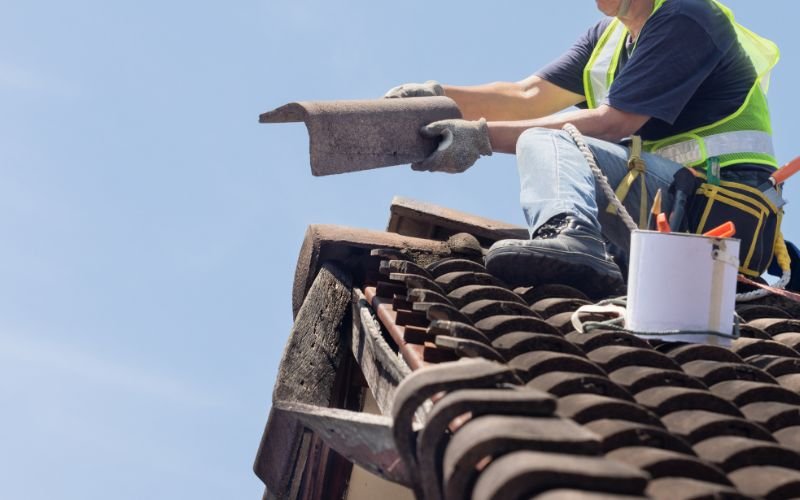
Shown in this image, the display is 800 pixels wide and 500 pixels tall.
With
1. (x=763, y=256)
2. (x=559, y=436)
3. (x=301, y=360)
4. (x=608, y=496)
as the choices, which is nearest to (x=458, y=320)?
(x=301, y=360)

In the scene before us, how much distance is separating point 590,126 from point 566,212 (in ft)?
2.49

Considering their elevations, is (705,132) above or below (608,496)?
above

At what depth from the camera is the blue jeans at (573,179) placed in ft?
14.6

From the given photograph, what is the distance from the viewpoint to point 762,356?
383cm

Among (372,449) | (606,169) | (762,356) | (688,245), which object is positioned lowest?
(372,449)

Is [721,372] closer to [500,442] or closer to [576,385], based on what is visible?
[576,385]

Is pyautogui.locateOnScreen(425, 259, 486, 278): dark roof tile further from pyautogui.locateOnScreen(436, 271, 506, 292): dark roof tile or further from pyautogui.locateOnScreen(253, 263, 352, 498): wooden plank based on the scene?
pyautogui.locateOnScreen(253, 263, 352, 498): wooden plank

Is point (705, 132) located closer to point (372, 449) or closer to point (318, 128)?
point (318, 128)

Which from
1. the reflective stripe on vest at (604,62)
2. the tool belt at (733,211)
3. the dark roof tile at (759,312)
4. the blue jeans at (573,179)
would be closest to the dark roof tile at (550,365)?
the blue jeans at (573,179)

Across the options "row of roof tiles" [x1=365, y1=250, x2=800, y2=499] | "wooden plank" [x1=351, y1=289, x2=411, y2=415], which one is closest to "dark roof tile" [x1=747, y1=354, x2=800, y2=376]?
"row of roof tiles" [x1=365, y1=250, x2=800, y2=499]

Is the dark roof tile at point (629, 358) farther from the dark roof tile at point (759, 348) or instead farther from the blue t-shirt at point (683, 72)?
the blue t-shirt at point (683, 72)

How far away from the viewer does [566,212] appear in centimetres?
436

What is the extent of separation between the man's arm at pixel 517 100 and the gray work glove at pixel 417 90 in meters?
0.58

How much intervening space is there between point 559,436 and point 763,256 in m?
3.03
